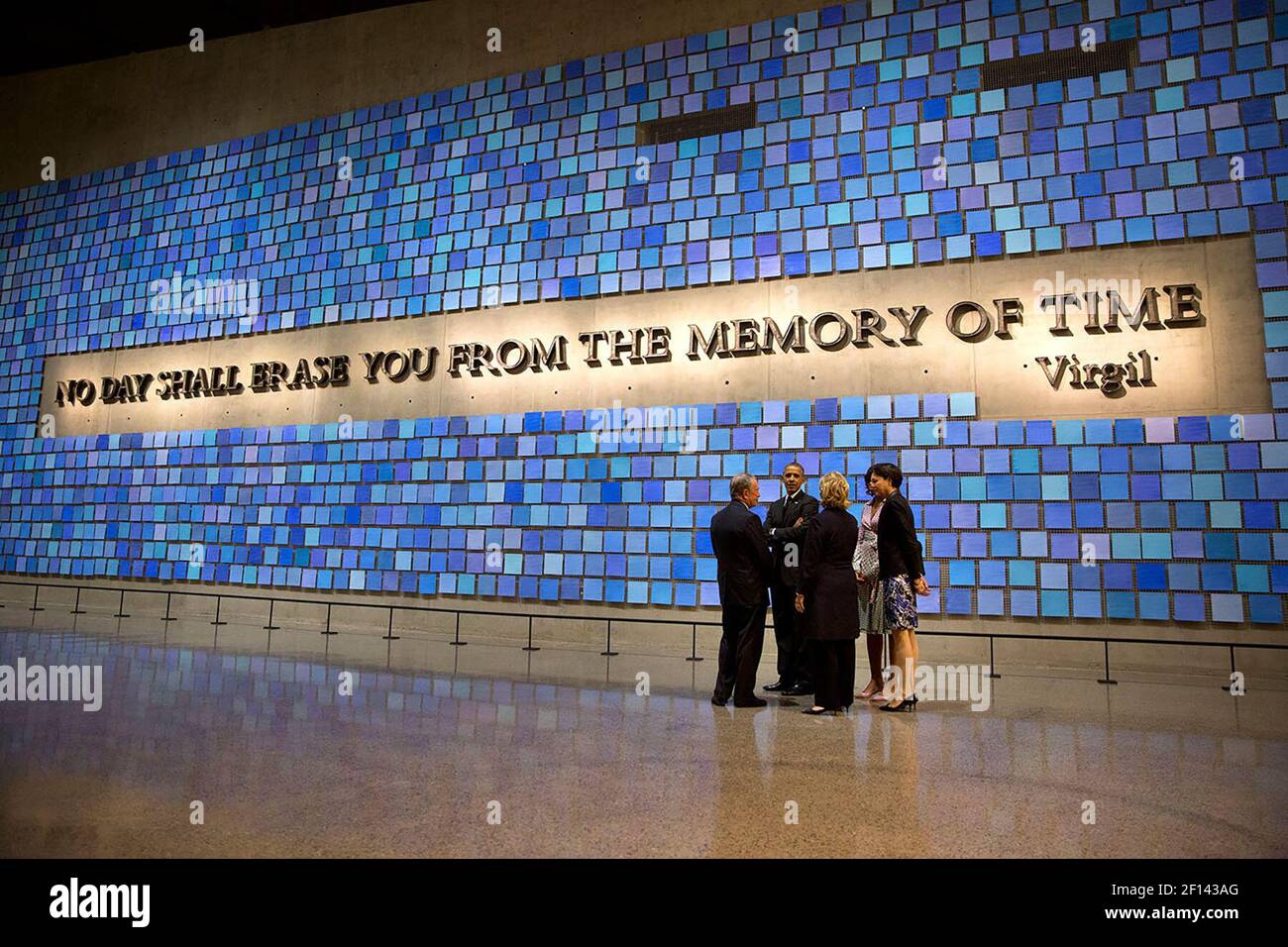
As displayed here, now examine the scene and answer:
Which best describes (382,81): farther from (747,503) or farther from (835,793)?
(835,793)

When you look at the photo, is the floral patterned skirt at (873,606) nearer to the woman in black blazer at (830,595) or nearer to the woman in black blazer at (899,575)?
the woman in black blazer at (899,575)

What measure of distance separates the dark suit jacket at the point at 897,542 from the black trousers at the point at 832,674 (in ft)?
1.94

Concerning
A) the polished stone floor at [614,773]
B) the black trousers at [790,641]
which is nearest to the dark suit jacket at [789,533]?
the black trousers at [790,641]

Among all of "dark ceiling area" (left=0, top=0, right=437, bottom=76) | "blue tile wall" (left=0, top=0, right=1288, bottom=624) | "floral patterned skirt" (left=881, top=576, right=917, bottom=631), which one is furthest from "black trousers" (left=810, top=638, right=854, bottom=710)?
"dark ceiling area" (left=0, top=0, right=437, bottom=76)

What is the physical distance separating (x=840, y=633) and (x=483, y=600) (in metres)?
5.89

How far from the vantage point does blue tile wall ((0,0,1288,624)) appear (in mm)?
7590

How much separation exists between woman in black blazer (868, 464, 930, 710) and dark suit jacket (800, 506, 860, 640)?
307mm

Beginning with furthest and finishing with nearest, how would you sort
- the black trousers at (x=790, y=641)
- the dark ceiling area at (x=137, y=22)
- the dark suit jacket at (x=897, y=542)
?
the dark ceiling area at (x=137, y=22) < the black trousers at (x=790, y=641) < the dark suit jacket at (x=897, y=542)

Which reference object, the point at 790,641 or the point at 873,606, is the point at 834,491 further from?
the point at 790,641

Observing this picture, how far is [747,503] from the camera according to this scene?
5.50 m

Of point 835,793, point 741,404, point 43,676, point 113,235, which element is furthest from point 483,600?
point 113,235

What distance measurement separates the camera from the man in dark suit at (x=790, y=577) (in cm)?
579

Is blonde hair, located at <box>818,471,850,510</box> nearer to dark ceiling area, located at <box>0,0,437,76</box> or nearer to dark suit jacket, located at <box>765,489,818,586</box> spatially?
dark suit jacket, located at <box>765,489,818,586</box>

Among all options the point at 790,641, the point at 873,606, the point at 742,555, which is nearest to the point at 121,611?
the point at 790,641
